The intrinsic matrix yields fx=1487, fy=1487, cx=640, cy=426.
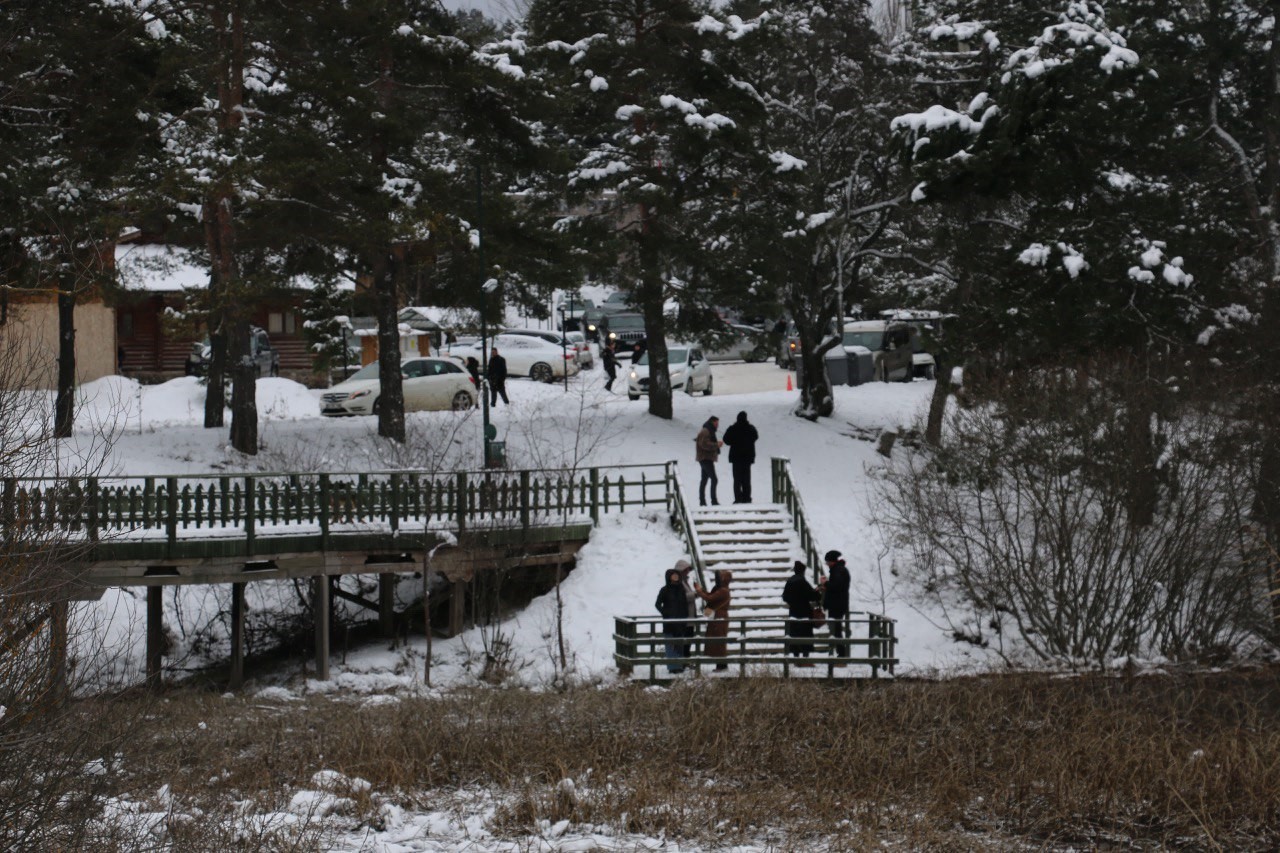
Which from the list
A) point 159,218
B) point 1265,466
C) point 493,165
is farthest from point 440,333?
point 1265,466

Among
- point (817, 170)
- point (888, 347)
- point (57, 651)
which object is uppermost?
point (817, 170)

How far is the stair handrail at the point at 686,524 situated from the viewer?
25109mm

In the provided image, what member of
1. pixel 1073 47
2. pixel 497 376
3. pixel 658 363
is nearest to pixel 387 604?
pixel 497 376

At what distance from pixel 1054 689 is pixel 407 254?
657 inches

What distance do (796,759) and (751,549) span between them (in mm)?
9430

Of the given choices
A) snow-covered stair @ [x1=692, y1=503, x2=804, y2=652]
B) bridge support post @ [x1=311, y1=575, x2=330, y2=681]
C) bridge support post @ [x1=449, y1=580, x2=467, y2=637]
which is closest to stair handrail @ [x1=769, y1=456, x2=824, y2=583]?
snow-covered stair @ [x1=692, y1=503, x2=804, y2=652]

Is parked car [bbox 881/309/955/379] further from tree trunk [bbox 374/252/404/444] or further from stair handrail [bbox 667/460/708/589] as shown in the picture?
stair handrail [bbox 667/460/708/589]

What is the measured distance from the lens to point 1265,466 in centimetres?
2322

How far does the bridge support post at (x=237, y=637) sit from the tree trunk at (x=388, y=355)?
722 centimetres

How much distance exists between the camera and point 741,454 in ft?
91.7

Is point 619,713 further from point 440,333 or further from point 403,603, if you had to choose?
point 440,333

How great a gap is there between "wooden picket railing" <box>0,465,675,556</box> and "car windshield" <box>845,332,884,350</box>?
75.8ft

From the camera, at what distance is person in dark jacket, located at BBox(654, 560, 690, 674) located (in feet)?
70.9

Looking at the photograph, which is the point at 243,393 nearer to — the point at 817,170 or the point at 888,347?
the point at 817,170
